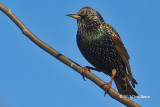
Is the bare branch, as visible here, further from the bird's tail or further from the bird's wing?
the bird's tail

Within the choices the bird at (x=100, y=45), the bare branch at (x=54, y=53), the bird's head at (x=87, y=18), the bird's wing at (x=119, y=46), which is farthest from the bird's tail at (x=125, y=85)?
the bare branch at (x=54, y=53)

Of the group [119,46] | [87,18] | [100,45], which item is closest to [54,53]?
[100,45]

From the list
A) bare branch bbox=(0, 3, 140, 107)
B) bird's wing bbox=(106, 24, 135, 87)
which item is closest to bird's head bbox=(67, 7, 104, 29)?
bird's wing bbox=(106, 24, 135, 87)

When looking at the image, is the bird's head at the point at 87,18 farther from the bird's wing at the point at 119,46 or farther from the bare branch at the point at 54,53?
the bare branch at the point at 54,53

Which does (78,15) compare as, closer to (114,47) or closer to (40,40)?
(114,47)

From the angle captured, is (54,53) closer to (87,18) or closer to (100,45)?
(100,45)

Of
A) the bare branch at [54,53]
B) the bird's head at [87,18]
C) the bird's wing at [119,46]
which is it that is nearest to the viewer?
the bare branch at [54,53]
